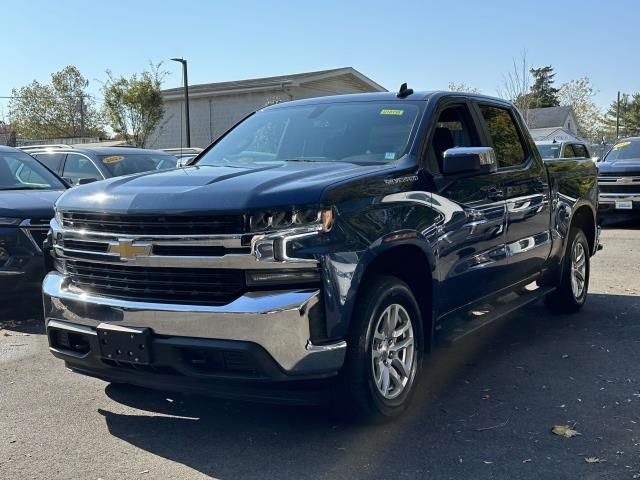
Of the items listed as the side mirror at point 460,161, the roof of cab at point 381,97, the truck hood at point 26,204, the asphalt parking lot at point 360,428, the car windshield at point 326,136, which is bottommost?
the asphalt parking lot at point 360,428

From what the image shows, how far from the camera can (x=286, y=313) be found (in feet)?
11.0

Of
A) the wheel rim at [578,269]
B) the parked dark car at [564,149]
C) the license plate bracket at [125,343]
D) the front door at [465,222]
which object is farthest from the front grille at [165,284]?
the parked dark car at [564,149]

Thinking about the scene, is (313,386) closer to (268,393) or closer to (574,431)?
(268,393)

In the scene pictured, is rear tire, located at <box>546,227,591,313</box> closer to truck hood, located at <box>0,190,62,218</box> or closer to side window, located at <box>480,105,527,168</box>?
side window, located at <box>480,105,527,168</box>

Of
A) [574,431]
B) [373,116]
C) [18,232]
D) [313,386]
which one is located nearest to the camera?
[313,386]

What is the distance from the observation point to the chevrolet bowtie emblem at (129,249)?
11.8 ft

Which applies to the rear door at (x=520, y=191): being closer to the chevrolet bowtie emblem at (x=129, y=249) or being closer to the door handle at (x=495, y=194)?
the door handle at (x=495, y=194)

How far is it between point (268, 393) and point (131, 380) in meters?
0.79

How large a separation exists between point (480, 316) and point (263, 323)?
90.7 inches

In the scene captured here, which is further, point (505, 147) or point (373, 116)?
point (505, 147)

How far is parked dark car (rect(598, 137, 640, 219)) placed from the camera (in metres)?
14.2

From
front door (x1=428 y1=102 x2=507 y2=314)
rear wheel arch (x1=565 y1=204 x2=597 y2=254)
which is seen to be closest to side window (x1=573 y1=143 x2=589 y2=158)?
rear wheel arch (x1=565 y1=204 x2=597 y2=254)

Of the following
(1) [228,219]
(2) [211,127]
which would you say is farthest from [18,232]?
(2) [211,127]

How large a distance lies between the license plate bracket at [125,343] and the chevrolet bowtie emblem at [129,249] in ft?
1.21
